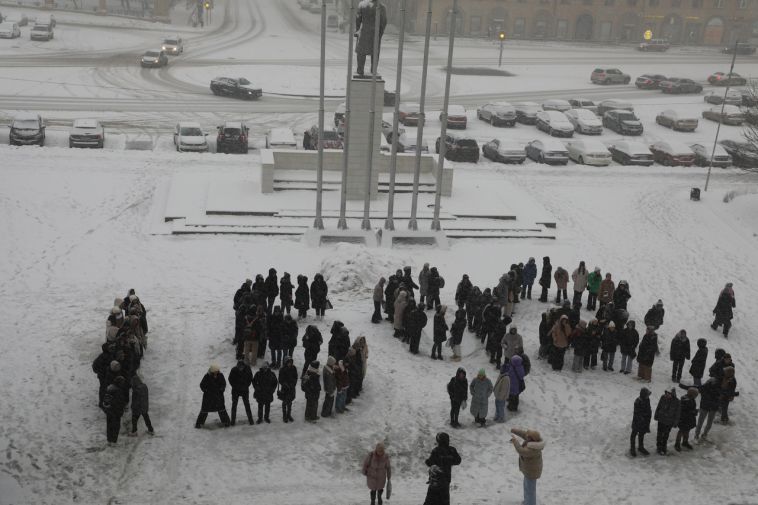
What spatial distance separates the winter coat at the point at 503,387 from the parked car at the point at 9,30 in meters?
57.5

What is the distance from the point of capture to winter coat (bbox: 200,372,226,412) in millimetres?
13727

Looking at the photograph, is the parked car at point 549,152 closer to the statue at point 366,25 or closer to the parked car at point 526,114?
the parked car at point 526,114

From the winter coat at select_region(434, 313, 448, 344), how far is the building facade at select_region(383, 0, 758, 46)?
222 feet

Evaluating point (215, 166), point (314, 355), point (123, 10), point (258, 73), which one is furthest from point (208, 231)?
point (123, 10)

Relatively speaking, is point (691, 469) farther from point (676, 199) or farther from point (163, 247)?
point (676, 199)

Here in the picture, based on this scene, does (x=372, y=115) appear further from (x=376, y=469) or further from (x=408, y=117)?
(x=408, y=117)

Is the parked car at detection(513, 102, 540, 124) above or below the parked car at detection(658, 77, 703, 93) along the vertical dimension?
below

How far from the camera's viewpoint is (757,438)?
15062 millimetres

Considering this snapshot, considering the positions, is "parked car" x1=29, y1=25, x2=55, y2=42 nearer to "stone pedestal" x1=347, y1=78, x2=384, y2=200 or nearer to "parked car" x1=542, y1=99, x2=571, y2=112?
"parked car" x1=542, y1=99, x2=571, y2=112

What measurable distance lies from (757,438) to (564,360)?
402 centimetres

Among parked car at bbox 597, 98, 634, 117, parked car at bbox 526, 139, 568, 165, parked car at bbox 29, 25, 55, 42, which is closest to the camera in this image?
parked car at bbox 526, 139, 568, 165

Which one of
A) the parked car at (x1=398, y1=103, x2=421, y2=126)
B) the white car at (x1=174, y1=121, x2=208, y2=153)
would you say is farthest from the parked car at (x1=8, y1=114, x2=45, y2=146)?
the parked car at (x1=398, y1=103, x2=421, y2=126)

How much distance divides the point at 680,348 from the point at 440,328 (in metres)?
4.71

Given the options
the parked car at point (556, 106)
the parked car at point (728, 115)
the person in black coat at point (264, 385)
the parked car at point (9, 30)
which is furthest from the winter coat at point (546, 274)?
the parked car at point (9, 30)
